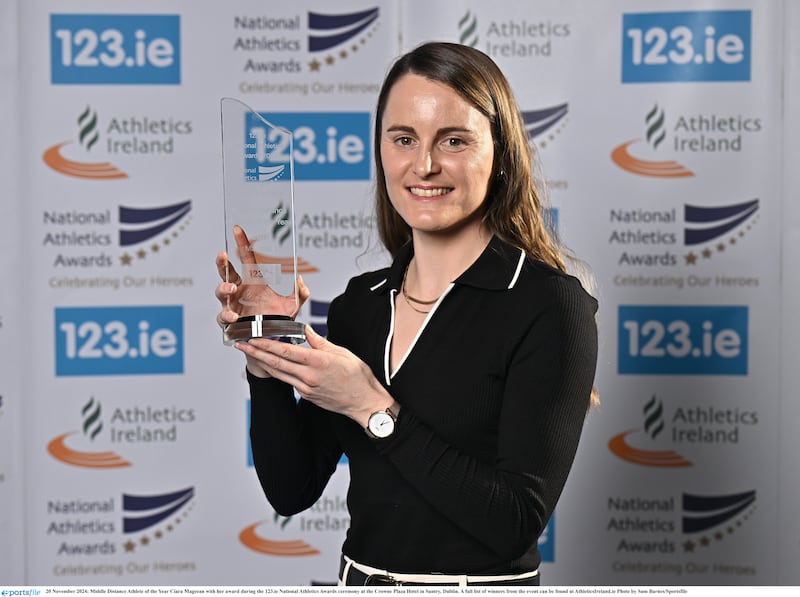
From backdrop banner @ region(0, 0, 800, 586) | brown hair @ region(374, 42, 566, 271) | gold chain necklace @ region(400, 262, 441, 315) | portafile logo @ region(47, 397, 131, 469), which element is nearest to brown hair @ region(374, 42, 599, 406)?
brown hair @ region(374, 42, 566, 271)

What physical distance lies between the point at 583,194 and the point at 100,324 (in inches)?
55.9

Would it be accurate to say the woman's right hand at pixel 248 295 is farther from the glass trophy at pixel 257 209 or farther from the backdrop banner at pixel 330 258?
the backdrop banner at pixel 330 258

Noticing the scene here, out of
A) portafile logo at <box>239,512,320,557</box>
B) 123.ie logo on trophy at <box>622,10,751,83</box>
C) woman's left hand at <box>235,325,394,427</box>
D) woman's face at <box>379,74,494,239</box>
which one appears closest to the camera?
woman's left hand at <box>235,325,394,427</box>

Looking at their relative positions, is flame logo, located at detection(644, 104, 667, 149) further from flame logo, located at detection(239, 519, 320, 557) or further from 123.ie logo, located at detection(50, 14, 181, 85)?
flame logo, located at detection(239, 519, 320, 557)

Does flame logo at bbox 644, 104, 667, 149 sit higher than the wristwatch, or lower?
higher

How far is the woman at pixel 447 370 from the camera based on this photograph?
3.47ft

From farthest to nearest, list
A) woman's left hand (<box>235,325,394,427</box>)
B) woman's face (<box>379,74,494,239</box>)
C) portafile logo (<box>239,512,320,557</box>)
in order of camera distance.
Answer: portafile logo (<box>239,512,320,557</box>) < woman's face (<box>379,74,494,239</box>) < woman's left hand (<box>235,325,394,427</box>)

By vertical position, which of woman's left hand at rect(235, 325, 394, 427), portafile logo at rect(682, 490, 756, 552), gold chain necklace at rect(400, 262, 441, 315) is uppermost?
gold chain necklace at rect(400, 262, 441, 315)

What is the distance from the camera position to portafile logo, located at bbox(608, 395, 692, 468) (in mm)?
2596

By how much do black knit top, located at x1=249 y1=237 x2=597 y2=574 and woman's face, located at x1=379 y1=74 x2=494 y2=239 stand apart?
0.08 m

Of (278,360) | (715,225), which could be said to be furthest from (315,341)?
(715,225)

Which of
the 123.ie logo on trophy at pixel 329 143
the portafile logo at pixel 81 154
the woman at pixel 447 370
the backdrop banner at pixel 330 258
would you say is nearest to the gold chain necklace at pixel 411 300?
the woman at pixel 447 370

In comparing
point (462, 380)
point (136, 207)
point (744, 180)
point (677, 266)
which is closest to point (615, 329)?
point (677, 266)

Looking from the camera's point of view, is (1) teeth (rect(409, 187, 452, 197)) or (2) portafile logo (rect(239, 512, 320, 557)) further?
(2) portafile logo (rect(239, 512, 320, 557))
